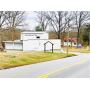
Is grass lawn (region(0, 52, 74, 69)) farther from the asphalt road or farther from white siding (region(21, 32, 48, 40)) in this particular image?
white siding (region(21, 32, 48, 40))

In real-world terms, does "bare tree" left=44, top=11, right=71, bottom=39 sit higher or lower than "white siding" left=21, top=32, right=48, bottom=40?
higher

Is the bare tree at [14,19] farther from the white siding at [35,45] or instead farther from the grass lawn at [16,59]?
the white siding at [35,45]

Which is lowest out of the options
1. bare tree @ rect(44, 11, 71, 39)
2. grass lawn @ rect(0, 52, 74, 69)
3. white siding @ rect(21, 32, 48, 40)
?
grass lawn @ rect(0, 52, 74, 69)

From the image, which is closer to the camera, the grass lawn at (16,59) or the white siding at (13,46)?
the grass lawn at (16,59)

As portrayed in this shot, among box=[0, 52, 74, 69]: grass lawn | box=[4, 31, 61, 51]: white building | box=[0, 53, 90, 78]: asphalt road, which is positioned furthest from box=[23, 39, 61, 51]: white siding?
box=[0, 53, 90, 78]: asphalt road

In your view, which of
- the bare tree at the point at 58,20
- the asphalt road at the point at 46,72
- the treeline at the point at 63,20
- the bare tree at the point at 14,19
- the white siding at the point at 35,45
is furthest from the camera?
the white siding at the point at 35,45

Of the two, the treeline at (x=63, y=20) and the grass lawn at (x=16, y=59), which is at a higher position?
the treeline at (x=63, y=20)

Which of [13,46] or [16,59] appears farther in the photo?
[13,46]

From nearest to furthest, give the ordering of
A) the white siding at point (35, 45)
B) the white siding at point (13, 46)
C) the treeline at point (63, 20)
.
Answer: the treeline at point (63, 20), the white siding at point (35, 45), the white siding at point (13, 46)

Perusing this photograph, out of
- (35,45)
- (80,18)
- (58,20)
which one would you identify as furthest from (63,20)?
(35,45)

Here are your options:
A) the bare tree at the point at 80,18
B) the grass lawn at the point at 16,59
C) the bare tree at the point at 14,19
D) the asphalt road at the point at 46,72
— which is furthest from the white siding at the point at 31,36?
the asphalt road at the point at 46,72

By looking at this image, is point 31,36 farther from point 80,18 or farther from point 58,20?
point 80,18

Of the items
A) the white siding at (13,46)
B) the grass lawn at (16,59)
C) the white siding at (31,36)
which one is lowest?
the white siding at (13,46)
